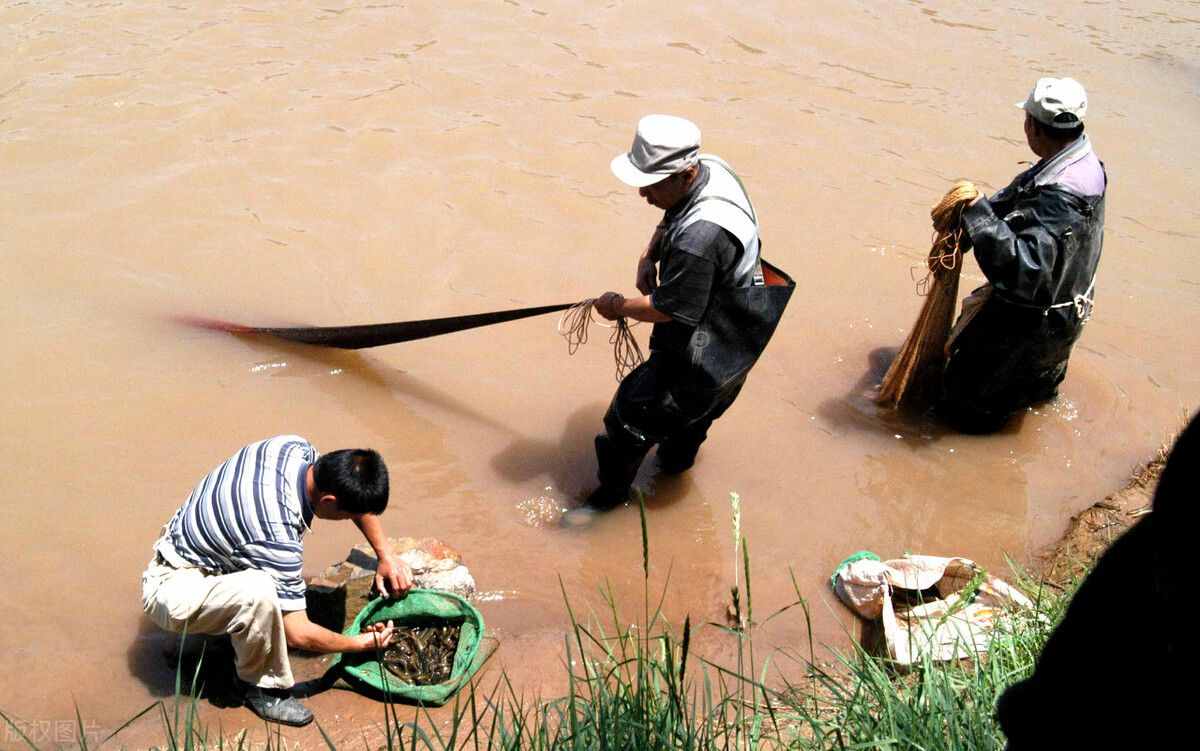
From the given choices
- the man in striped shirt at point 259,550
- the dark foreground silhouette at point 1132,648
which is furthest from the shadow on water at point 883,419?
the dark foreground silhouette at point 1132,648

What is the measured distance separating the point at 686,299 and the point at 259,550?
187cm

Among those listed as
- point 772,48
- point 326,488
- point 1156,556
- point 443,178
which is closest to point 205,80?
point 443,178

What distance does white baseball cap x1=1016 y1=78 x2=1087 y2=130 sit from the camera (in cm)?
467

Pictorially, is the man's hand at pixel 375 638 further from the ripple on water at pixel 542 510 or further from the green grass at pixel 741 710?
the ripple on water at pixel 542 510

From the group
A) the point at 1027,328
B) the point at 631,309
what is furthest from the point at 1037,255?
the point at 631,309

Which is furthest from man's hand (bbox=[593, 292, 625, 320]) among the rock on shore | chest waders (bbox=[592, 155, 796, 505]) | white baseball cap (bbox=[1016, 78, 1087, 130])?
white baseball cap (bbox=[1016, 78, 1087, 130])

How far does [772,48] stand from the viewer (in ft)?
32.3

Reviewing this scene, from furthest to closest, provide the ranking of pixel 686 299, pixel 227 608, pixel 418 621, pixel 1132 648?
1. pixel 418 621
2. pixel 686 299
3. pixel 227 608
4. pixel 1132 648

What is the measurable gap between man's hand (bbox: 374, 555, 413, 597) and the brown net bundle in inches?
119

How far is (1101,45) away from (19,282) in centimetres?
1017

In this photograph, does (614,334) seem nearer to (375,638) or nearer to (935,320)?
(935,320)

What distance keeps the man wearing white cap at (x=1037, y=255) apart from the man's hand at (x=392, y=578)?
301 cm

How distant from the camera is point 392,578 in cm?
403

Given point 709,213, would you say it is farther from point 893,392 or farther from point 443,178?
point 443,178
